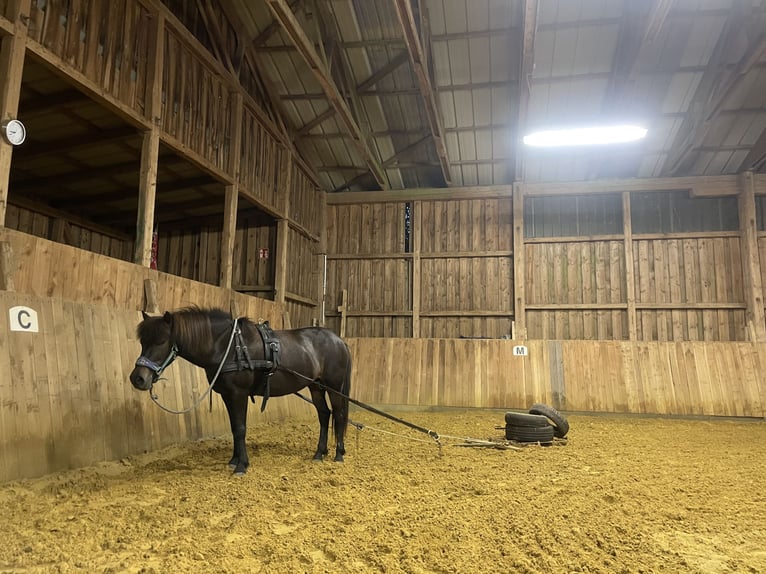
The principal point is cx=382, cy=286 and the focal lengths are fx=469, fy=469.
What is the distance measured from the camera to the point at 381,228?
12.2 m

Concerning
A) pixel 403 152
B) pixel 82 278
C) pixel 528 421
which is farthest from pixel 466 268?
pixel 82 278

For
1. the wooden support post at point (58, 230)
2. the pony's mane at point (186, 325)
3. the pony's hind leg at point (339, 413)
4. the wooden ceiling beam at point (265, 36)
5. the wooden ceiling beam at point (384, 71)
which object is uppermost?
the wooden ceiling beam at point (265, 36)

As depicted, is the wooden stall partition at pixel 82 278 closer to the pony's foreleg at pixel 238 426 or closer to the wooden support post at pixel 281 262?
the pony's foreleg at pixel 238 426

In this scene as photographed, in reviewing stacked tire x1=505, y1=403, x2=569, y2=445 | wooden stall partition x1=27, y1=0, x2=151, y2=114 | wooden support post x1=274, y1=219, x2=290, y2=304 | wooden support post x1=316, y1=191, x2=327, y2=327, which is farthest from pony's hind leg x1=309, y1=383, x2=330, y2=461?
wooden support post x1=316, y1=191, x2=327, y2=327

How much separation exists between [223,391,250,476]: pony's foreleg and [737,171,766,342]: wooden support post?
10.4m

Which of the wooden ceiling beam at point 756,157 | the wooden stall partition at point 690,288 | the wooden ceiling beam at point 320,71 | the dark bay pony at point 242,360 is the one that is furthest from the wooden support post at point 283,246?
the wooden ceiling beam at point 756,157

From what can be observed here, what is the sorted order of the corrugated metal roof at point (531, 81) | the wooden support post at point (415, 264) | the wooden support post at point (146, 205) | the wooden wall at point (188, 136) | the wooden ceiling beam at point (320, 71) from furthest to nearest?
the wooden support post at point (415, 264)
the corrugated metal roof at point (531, 81)
the wooden ceiling beam at point (320, 71)
the wooden support post at point (146, 205)
the wooden wall at point (188, 136)

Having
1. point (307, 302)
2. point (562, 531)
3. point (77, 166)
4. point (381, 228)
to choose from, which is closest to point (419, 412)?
point (307, 302)

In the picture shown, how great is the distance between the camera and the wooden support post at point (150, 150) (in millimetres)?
5961

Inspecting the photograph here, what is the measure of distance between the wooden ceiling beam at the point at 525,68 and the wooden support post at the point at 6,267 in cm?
636

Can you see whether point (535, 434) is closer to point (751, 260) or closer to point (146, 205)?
point (146, 205)

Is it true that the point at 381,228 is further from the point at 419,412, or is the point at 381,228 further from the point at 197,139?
the point at 197,139

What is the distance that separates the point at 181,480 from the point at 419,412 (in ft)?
20.0

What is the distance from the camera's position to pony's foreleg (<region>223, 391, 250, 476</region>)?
4191mm
